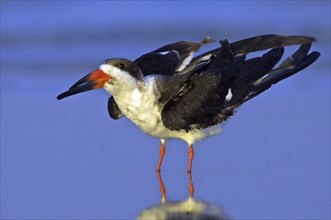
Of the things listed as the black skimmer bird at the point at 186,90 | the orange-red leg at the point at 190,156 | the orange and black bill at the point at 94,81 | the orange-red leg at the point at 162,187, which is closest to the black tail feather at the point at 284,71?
the black skimmer bird at the point at 186,90

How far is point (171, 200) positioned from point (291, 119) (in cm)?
181

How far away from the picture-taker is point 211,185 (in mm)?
6996

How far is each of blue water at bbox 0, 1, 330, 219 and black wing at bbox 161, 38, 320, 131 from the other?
0.30 meters

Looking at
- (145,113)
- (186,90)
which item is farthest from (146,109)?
(186,90)

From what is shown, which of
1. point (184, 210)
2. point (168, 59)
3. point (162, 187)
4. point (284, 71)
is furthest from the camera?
point (168, 59)

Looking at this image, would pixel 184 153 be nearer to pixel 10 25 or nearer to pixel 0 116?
pixel 0 116

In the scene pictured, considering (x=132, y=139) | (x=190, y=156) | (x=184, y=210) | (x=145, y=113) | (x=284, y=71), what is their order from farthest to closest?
(x=132, y=139), (x=284, y=71), (x=190, y=156), (x=145, y=113), (x=184, y=210)

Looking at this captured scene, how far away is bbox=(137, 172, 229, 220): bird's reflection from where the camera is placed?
20.8 ft

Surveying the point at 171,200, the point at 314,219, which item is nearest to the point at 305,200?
the point at 314,219

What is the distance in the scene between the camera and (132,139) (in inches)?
310

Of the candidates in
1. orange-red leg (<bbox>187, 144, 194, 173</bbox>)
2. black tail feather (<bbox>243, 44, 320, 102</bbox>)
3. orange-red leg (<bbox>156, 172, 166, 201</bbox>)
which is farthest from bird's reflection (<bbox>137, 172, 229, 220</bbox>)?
black tail feather (<bbox>243, 44, 320, 102</bbox>)

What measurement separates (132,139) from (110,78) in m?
0.96

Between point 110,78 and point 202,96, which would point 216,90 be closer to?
point 202,96

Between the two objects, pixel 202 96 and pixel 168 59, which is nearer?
pixel 202 96
